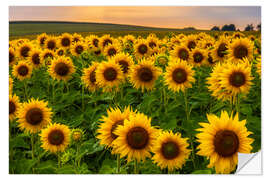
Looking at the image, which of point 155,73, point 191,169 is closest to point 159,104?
point 155,73

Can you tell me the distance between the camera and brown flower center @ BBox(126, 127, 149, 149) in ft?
6.98

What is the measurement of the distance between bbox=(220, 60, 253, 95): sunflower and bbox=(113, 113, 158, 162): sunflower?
90 cm

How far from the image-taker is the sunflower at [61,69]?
380 cm

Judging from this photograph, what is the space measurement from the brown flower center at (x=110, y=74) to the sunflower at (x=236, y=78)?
1137 mm

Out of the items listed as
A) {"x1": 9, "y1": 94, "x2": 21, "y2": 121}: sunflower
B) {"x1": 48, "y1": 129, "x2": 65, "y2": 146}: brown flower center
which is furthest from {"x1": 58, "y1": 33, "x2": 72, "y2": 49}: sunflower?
{"x1": 48, "y1": 129, "x2": 65, "y2": 146}: brown flower center

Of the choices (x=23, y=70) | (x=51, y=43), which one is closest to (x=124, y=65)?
(x=23, y=70)

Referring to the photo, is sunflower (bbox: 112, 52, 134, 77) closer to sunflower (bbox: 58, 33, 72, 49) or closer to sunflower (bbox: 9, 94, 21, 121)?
sunflower (bbox: 9, 94, 21, 121)

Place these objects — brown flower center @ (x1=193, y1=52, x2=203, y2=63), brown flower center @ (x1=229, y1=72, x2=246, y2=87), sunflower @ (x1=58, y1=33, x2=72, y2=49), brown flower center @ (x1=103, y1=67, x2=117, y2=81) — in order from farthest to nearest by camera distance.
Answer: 1. sunflower @ (x1=58, y1=33, x2=72, y2=49)
2. brown flower center @ (x1=193, y1=52, x2=203, y2=63)
3. brown flower center @ (x1=103, y1=67, x2=117, y2=81)
4. brown flower center @ (x1=229, y1=72, x2=246, y2=87)

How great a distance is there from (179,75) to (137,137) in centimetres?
111

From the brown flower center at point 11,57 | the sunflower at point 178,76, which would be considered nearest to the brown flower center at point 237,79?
the sunflower at point 178,76

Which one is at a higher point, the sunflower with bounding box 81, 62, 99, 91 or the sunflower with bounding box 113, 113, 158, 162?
the sunflower with bounding box 81, 62, 99, 91

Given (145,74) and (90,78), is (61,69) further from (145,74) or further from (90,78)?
(145,74)

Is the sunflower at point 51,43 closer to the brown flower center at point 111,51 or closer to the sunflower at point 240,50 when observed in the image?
the brown flower center at point 111,51

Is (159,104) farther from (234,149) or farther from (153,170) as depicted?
(234,149)
